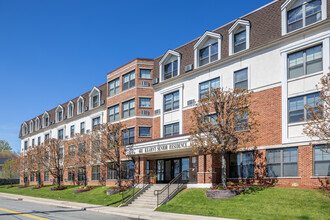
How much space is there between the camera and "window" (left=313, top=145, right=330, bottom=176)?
1997 cm

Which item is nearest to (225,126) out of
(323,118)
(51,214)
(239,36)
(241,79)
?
(241,79)

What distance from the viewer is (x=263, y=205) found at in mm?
18781

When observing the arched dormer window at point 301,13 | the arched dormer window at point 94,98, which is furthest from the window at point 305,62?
the arched dormer window at point 94,98

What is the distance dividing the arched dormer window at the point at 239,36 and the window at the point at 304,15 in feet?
10.1

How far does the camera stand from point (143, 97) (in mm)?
34625

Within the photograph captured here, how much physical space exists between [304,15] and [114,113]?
71.6 ft

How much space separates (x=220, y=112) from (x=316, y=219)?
27.1 feet

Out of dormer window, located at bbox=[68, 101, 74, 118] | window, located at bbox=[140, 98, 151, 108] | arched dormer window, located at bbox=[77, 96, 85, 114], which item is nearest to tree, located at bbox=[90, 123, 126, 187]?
window, located at bbox=[140, 98, 151, 108]

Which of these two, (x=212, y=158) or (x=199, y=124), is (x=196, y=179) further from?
(x=199, y=124)

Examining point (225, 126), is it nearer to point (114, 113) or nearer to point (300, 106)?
point (300, 106)

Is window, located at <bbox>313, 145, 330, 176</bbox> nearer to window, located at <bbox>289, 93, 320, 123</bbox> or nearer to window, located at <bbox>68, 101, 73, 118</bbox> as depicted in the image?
window, located at <bbox>289, 93, 320, 123</bbox>

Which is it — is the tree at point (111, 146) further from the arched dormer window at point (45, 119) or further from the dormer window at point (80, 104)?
the arched dormer window at point (45, 119)

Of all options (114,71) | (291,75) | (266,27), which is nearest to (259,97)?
(291,75)

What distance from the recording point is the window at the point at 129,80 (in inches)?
1411
